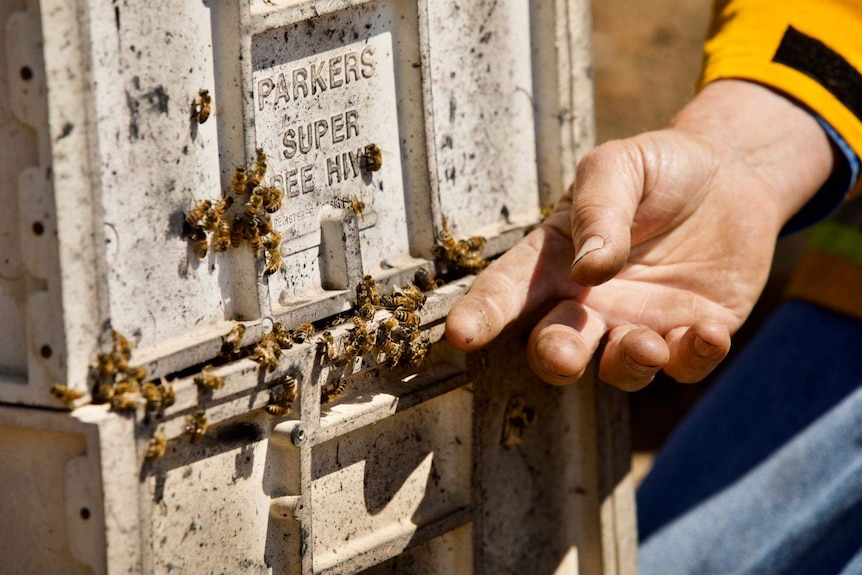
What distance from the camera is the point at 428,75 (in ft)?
7.73

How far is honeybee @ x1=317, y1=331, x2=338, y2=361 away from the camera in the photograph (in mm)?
2113

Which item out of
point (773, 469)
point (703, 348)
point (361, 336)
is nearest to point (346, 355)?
point (361, 336)

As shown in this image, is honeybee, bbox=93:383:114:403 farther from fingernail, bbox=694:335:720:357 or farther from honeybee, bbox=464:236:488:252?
fingernail, bbox=694:335:720:357

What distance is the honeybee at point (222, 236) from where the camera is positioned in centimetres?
198

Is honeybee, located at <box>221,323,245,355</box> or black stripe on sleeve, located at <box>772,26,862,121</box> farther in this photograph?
black stripe on sleeve, located at <box>772,26,862,121</box>

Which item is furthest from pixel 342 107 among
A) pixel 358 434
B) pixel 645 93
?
pixel 645 93

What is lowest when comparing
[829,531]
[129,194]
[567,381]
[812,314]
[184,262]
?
[829,531]

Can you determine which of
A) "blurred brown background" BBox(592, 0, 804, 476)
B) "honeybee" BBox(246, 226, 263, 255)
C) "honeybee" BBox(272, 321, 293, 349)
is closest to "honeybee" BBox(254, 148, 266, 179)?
"honeybee" BBox(246, 226, 263, 255)

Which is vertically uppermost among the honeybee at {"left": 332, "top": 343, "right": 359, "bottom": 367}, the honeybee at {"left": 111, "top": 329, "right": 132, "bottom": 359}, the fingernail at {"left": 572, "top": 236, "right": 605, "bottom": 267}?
the fingernail at {"left": 572, "top": 236, "right": 605, "bottom": 267}

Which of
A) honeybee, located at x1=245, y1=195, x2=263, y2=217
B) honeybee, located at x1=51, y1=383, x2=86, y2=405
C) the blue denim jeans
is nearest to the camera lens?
honeybee, located at x1=51, y1=383, x2=86, y2=405

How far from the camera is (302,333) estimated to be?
2.12 meters

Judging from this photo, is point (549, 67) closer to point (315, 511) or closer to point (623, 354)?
point (623, 354)

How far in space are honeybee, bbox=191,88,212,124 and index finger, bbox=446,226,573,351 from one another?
707mm

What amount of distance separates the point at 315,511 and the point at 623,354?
0.75 m
